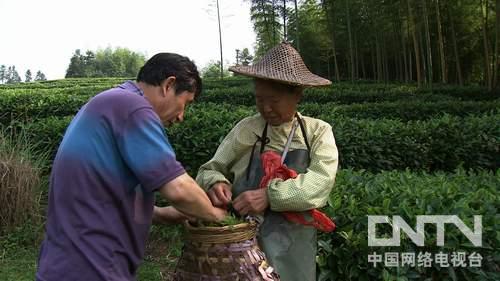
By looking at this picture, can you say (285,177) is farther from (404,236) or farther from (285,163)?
(404,236)

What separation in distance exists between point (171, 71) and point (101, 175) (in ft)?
1.22

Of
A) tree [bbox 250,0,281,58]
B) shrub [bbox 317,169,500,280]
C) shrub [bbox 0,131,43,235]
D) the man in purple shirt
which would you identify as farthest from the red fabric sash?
tree [bbox 250,0,281,58]

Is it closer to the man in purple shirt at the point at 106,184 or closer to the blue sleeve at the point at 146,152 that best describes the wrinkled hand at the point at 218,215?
the man in purple shirt at the point at 106,184

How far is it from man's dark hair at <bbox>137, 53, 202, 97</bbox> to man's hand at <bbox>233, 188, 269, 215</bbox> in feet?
1.35

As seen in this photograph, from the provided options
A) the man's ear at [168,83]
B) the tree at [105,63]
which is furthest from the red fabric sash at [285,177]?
the tree at [105,63]

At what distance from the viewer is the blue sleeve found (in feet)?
4.58

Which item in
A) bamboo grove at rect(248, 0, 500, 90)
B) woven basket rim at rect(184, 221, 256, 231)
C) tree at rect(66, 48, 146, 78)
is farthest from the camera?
tree at rect(66, 48, 146, 78)

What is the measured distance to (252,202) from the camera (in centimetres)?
173

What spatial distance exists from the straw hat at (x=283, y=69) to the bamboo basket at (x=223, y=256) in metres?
0.61

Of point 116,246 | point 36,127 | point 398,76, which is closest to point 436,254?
point 116,246

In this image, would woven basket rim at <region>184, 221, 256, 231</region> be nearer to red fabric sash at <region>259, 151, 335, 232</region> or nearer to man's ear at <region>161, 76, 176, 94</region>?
red fabric sash at <region>259, 151, 335, 232</region>

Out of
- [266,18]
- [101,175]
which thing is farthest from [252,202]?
[266,18]

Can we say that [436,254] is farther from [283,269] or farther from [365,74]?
[365,74]

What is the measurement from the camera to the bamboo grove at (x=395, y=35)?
68.0 feet
